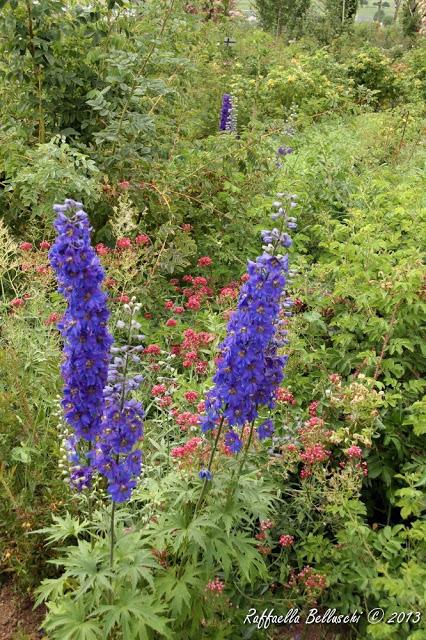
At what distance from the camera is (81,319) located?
2.16m

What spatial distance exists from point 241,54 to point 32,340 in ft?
34.9

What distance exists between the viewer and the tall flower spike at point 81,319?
2.10 metres

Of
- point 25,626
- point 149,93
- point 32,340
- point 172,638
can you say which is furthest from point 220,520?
point 149,93

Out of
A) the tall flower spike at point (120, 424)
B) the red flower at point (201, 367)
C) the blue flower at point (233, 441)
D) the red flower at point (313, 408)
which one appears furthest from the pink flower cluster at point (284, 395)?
the tall flower spike at point (120, 424)

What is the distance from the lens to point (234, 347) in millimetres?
2293

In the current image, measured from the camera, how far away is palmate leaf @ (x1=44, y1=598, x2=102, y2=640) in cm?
232

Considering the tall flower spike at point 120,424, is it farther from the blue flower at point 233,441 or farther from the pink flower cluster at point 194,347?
the pink flower cluster at point 194,347

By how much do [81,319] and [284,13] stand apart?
64.2 feet

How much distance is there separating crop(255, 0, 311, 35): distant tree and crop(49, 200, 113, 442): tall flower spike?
18.8 meters

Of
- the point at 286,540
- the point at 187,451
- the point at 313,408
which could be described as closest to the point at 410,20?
the point at 313,408

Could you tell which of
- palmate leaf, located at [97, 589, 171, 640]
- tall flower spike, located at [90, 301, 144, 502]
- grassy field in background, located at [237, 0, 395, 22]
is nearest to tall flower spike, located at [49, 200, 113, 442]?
tall flower spike, located at [90, 301, 144, 502]

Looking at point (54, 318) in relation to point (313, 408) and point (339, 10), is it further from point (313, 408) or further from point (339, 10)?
point (339, 10)

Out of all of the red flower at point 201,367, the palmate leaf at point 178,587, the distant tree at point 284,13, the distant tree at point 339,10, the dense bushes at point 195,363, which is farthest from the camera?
the distant tree at point 284,13

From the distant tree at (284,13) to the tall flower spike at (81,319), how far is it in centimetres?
1881
